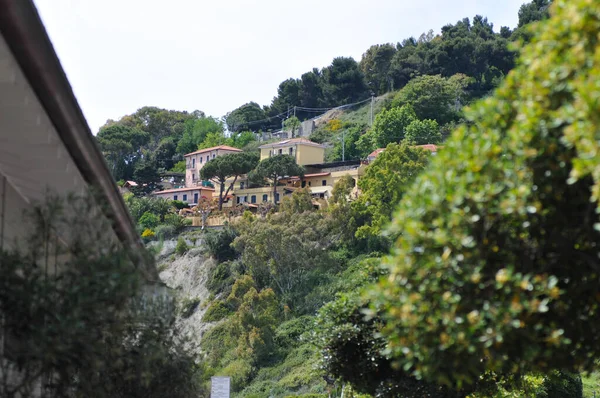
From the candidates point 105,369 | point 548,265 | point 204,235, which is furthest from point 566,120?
point 204,235

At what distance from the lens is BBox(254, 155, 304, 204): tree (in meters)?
63.1

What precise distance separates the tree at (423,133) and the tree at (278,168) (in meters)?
11.9

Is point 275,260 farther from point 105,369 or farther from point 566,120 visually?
point 566,120

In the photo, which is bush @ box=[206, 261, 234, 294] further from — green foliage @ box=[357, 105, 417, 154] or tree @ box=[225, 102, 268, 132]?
tree @ box=[225, 102, 268, 132]

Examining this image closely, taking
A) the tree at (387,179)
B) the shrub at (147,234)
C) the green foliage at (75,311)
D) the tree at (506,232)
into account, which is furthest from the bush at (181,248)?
the tree at (506,232)

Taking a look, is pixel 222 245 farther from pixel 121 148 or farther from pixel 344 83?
pixel 344 83

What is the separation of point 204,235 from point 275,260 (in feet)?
38.6

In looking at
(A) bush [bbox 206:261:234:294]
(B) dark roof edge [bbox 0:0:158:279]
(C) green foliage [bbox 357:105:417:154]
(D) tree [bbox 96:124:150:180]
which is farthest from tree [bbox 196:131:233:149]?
(B) dark roof edge [bbox 0:0:158:279]

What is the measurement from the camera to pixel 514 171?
4855mm

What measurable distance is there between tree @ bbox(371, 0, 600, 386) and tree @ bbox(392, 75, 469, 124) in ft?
244

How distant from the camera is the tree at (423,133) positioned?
70.5 meters

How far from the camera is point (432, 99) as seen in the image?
262ft

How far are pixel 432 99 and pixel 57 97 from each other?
75.0 meters

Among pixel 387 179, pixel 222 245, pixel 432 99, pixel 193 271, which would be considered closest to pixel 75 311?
pixel 387 179
